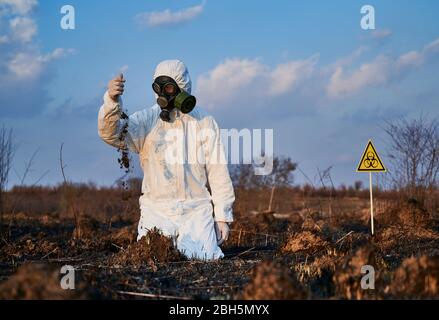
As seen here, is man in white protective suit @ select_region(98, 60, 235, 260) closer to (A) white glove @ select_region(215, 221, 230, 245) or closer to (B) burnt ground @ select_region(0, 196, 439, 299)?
(A) white glove @ select_region(215, 221, 230, 245)

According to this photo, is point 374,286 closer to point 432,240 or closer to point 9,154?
point 432,240

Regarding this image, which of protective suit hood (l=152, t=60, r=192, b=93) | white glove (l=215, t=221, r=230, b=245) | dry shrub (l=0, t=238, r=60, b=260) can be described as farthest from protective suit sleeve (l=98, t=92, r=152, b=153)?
dry shrub (l=0, t=238, r=60, b=260)

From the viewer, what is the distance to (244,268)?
688 centimetres

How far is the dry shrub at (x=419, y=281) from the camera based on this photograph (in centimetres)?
466

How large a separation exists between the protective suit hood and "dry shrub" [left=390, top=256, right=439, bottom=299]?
451 cm

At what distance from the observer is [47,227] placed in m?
16.0

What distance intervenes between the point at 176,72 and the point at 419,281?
15.2ft

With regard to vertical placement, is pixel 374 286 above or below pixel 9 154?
below

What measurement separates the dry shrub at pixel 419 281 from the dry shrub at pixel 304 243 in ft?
12.0

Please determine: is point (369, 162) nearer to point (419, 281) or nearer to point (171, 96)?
point (171, 96)

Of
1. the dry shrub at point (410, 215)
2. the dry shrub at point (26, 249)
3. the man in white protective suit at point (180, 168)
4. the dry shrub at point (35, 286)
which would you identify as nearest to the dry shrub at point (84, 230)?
the dry shrub at point (26, 249)

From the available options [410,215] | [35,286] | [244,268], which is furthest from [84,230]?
[35,286]

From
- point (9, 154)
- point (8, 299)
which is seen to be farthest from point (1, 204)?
point (8, 299)
